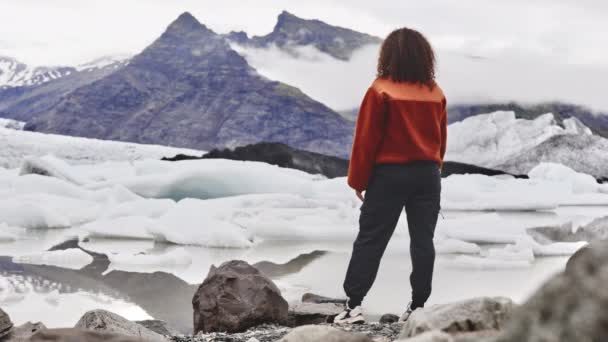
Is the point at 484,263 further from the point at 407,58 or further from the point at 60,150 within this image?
the point at 60,150

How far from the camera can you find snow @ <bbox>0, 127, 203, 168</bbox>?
49.1 ft

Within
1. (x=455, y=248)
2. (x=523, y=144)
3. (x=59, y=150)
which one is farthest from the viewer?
(x=523, y=144)

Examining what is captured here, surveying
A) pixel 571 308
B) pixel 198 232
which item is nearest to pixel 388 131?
pixel 571 308

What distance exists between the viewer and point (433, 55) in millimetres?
2730

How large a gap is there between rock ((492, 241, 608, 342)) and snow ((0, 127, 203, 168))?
1549 centimetres

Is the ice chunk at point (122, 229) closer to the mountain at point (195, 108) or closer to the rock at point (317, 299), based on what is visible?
the rock at point (317, 299)

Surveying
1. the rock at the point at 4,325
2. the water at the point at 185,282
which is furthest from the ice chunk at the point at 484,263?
the rock at the point at 4,325

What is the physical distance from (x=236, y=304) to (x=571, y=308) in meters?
2.29

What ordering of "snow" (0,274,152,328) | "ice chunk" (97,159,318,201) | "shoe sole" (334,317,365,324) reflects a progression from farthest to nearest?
"ice chunk" (97,159,318,201) → "snow" (0,274,152,328) → "shoe sole" (334,317,365,324)

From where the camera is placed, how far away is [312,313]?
9.20ft

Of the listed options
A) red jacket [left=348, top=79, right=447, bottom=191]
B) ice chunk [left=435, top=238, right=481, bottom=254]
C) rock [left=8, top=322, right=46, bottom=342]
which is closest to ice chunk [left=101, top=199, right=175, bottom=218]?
ice chunk [left=435, top=238, right=481, bottom=254]

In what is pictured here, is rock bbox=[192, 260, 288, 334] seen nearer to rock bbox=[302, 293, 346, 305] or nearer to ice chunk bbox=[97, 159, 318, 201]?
rock bbox=[302, 293, 346, 305]

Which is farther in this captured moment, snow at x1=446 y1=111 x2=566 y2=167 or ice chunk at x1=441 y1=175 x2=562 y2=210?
snow at x1=446 y1=111 x2=566 y2=167

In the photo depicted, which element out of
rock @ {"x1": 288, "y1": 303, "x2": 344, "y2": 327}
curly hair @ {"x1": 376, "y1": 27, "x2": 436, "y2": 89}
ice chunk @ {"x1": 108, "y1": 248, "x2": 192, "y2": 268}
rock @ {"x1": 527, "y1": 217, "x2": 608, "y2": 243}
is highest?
curly hair @ {"x1": 376, "y1": 27, "x2": 436, "y2": 89}
